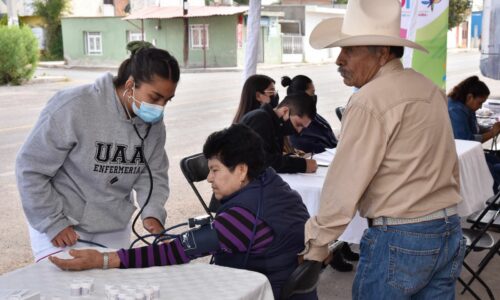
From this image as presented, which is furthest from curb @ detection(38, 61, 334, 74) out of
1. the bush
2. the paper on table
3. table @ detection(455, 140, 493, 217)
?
the paper on table

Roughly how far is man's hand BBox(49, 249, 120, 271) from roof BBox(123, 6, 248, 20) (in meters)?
31.7

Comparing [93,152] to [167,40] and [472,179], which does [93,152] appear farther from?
[167,40]

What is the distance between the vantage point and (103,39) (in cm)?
3759

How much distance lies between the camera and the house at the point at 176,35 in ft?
113

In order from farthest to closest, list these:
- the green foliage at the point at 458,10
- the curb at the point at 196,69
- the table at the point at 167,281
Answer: the green foliage at the point at 458,10 → the curb at the point at 196,69 → the table at the point at 167,281

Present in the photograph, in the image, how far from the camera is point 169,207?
7.09 metres

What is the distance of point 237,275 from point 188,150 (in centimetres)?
791


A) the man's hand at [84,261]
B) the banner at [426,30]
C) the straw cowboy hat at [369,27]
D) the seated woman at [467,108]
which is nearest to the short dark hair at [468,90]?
the seated woman at [467,108]

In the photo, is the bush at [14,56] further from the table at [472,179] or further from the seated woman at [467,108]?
the table at [472,179]

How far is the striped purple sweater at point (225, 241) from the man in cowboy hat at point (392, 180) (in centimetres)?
22

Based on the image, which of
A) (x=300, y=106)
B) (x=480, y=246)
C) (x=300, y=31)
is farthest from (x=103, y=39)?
(x=480, y=246)

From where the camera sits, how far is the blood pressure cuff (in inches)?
102

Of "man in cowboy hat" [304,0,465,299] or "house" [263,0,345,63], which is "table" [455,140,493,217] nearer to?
"man in cowboy hat" [304,0,465,299]

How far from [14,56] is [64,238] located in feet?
74.8
